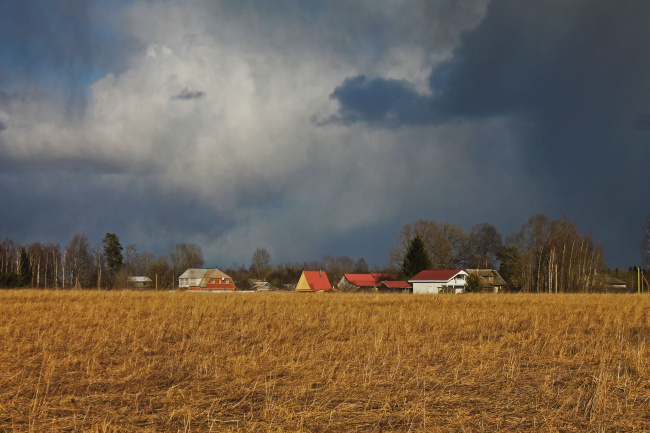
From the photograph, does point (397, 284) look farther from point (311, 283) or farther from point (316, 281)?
point (311, 283)

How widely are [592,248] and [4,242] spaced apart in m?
110

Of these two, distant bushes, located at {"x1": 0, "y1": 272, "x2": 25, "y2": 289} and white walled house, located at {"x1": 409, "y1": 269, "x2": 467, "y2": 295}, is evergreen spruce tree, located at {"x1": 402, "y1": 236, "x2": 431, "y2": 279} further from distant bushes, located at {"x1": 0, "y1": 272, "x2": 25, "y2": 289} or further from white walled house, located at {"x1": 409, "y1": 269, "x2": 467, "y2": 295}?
distant bushes, located at {"x1": 0, "y1": 272, "x2": 25, "y2": 289}

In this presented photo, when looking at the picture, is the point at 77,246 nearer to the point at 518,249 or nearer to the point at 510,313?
the point at 518,249

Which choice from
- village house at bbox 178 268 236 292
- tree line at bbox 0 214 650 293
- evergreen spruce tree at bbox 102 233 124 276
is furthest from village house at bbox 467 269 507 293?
evergreen spruce tree at bbox 102 233 124 276

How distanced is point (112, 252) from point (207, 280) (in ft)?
63.8

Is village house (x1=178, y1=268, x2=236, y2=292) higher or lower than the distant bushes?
lower

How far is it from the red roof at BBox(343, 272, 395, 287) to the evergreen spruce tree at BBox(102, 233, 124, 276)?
46108mm

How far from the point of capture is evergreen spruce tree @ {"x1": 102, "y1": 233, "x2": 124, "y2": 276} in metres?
102

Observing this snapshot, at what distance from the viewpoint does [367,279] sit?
341 ft

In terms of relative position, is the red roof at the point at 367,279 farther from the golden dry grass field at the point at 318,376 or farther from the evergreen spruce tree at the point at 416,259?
the golden dry grass field at the point at 318,376

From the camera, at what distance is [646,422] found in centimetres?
789

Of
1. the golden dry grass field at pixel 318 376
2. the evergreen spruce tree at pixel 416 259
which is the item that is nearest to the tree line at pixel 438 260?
the evergreen spruce tree at pixel 416 259

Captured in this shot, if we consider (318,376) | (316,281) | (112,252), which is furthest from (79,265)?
(318,376)

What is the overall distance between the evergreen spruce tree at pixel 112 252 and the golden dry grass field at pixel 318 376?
3455 inches
